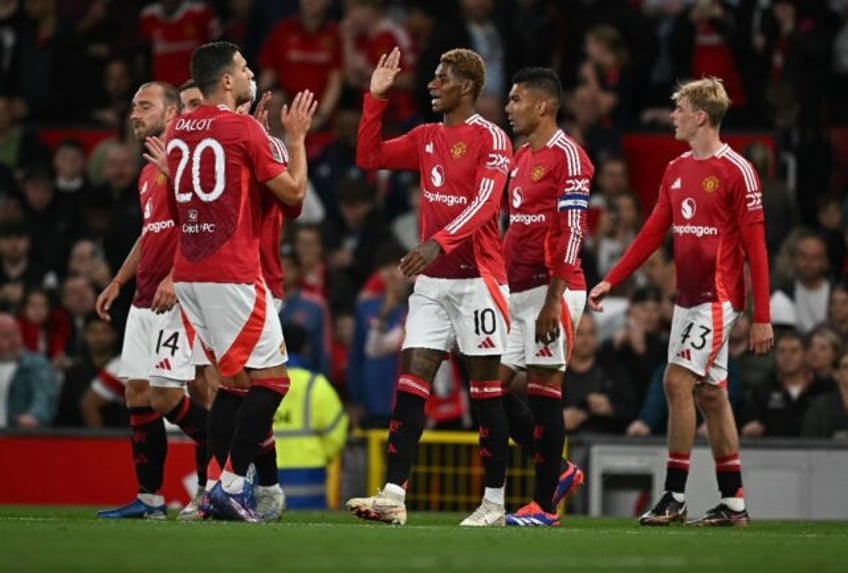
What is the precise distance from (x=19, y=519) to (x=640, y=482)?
5.59 m

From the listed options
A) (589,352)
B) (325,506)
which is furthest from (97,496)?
(589,352)

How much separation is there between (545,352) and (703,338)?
106 centimetres

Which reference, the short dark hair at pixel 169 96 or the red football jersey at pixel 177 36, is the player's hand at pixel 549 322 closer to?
the short dark hair at pixel 169 96

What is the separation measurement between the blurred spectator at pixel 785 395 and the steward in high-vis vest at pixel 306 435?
321cm

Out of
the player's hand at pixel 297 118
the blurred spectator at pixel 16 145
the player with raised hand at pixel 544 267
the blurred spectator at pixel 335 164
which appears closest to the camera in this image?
the player's hand at pixel 297 118

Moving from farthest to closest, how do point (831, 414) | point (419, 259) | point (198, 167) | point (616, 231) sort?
point (616, 231) < point (831, 414) < point (198, 167) < point (419, 259)

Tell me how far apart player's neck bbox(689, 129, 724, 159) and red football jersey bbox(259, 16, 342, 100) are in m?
8.50

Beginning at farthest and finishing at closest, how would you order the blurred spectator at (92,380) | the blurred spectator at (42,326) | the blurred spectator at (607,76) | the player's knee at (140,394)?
the blurred spectator at (607,76), the blurred spectator at (42,326), the blurred spectator at (92,380), the player's knee at (140,394)

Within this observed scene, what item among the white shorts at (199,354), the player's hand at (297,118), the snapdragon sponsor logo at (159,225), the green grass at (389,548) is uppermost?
the player's hand at (297,118)

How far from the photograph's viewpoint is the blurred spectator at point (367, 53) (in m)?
21.1

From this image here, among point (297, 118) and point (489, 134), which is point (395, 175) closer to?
point (489, 134)

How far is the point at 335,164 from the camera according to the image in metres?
20.5

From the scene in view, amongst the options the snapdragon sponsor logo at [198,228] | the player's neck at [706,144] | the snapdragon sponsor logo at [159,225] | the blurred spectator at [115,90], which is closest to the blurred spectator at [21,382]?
the blurred spectator at [115,90]

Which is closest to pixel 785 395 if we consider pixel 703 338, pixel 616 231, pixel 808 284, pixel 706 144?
pixel 808 284
